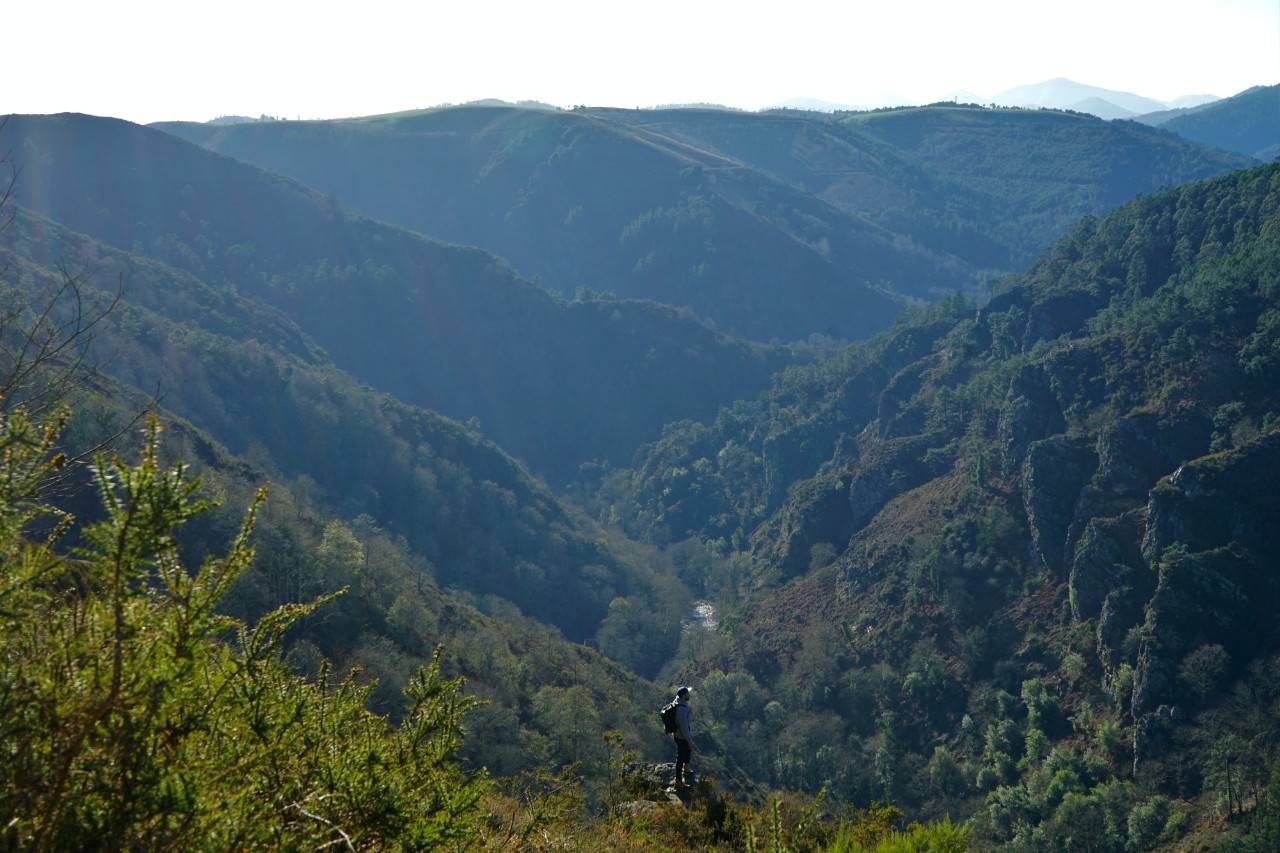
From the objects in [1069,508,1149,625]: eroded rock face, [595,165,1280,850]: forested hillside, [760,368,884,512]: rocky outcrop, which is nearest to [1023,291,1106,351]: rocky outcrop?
[595,165,1280,850]: forested hillside

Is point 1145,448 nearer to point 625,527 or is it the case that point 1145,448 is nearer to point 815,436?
point 815,436

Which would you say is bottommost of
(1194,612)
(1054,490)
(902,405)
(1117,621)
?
(1117,621)

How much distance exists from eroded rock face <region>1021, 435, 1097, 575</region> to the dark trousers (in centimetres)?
3445

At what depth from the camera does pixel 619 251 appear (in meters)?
135

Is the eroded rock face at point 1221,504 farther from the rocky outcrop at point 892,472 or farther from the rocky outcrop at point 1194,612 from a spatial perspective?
the rocky outcrop at point 892,472

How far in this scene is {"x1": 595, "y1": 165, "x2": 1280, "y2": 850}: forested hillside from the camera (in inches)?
1298

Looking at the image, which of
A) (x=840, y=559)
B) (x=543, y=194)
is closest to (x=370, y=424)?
(x=840, y=559)

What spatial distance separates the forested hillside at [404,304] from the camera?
9488 centimetres

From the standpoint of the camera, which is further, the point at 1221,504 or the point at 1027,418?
the point at 1027,418

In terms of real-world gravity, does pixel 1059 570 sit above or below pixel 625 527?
above

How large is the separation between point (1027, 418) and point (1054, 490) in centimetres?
702

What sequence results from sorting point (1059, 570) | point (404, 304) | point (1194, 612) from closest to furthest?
point (1194, 612), point (1059, 570), point (404, 304)

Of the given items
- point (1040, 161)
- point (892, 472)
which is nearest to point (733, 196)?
point (1040, 161)

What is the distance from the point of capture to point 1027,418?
166 ft
